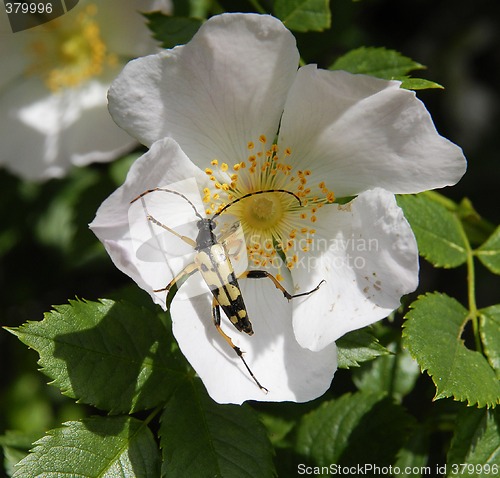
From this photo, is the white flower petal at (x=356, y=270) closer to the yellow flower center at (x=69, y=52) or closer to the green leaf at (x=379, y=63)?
the green leaf at (x=379, y=63)

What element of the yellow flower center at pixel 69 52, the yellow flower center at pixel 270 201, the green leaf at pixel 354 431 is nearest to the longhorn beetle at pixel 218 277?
the yellow flower center at pixel 270 201

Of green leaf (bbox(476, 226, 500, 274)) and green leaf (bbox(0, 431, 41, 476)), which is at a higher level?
green leaf (bbox(476, 226, 500, 274))

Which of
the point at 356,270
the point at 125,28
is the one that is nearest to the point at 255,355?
the point at 356,270

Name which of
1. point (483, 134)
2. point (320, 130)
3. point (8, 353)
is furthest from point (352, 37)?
point (8, 353)

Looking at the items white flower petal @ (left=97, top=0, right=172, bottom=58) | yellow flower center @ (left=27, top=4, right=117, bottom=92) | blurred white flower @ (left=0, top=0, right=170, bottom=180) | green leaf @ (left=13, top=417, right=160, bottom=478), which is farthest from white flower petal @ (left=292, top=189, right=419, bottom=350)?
yellow flower center @ (left=27, top=4, right=117, bottom=92)

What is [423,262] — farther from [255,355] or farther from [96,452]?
[96,452]

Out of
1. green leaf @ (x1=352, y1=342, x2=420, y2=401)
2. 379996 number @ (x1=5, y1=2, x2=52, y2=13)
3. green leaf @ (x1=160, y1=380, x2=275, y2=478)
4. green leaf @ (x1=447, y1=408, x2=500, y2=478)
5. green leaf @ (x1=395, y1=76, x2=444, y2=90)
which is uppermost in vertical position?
379996 number @ (x1=5, y1=2, x2=52, y2=13)

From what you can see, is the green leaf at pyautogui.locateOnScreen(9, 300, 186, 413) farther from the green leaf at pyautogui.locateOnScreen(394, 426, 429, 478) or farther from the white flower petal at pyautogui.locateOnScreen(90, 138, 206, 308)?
the green leaf at pyautogui.locateOnScreen(394, 426, 429, 478)
